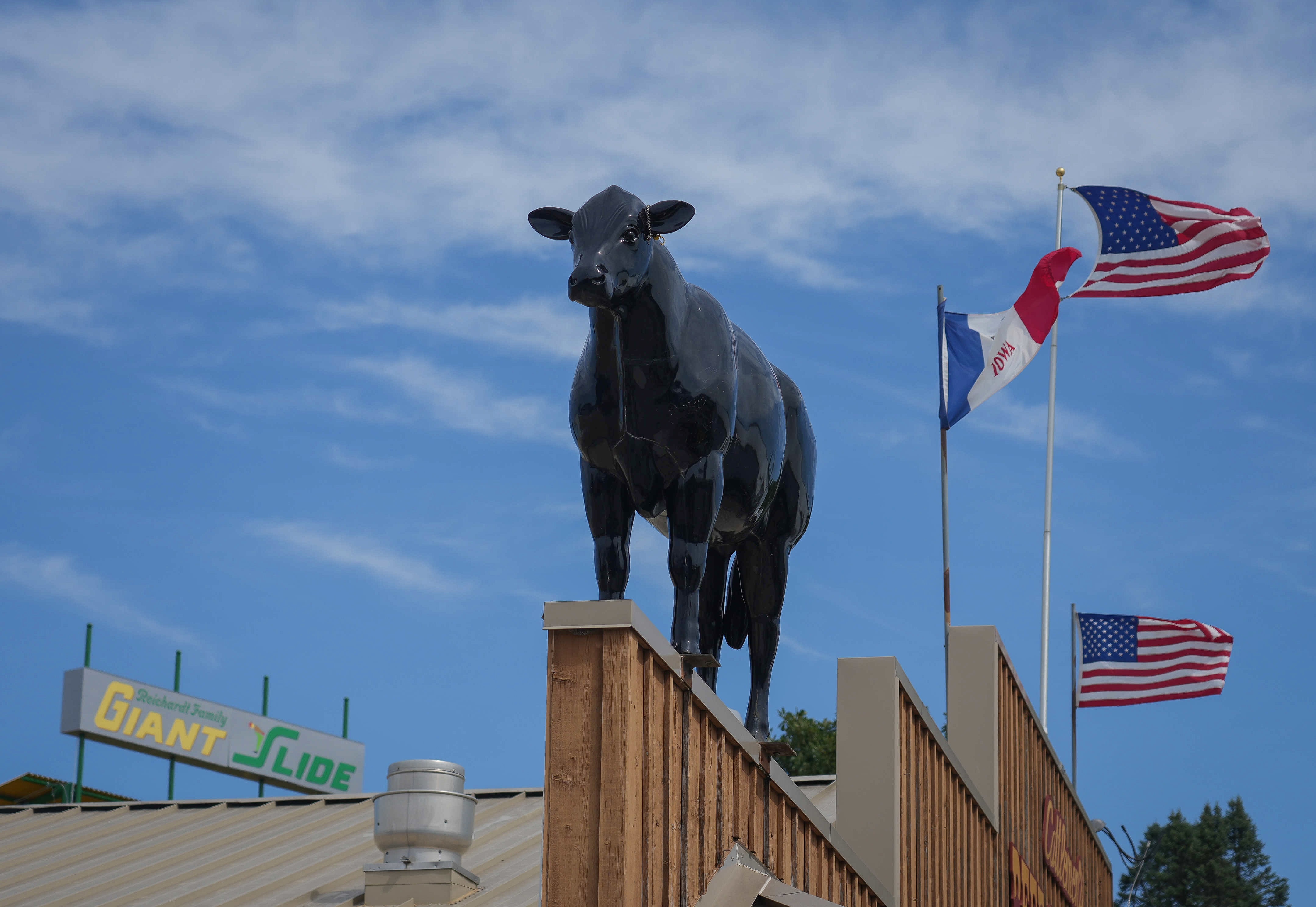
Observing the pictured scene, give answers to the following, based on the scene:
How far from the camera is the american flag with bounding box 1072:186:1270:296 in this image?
16.5m

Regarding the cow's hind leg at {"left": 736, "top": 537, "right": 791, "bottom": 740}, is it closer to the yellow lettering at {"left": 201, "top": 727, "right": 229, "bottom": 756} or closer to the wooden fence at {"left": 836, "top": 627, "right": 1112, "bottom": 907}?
the wooden fence at {"left": 836, "top": 627, "right": 1112, "bottom": 907}

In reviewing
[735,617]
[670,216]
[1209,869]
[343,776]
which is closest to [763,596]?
[735,617]

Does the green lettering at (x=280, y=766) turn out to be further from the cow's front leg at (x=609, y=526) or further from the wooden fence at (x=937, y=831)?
the cow's front leg at (x=609, y=526)

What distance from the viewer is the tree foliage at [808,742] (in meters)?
34.0

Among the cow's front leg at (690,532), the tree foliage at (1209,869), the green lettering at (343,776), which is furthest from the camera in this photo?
the tree foliage at (1209,869)

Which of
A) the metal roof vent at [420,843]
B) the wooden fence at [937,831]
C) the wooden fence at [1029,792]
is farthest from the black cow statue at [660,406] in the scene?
the wooden fence at [1029,792]

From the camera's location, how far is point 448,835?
393 inches

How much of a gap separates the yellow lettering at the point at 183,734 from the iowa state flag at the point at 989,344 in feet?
65.0

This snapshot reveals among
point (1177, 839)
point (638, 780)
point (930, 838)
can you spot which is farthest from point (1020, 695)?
point (1177, 839)

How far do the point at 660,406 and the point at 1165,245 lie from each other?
39.1 feet

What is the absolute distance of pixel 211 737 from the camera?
101 feet

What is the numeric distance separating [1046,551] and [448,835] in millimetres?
10449

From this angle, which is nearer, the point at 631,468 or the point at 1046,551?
the point at 631,468

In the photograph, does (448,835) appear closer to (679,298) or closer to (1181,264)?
(679,298)
